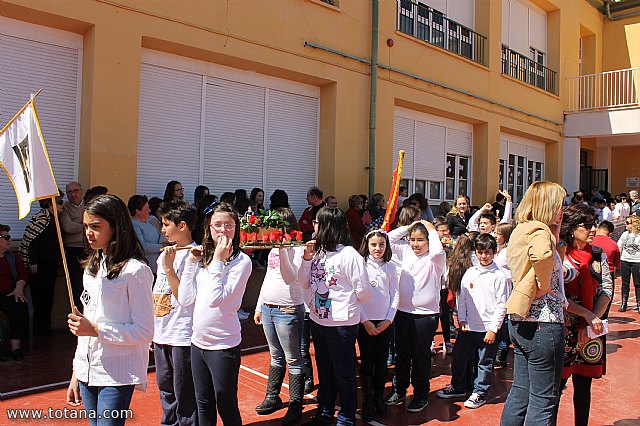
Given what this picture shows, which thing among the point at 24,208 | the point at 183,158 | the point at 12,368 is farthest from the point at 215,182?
the point at 24,208

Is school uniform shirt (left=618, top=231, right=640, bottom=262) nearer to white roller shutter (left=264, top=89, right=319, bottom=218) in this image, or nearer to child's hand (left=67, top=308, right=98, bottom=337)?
white roller shutter (left=264, top=89, right=319, bottom=218)

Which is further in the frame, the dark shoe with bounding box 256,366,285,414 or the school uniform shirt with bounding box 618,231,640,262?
the school uniform shirt with bounding box 618,231,640,262

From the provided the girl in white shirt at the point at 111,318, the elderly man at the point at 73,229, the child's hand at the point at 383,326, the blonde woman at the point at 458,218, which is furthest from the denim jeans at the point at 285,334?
the blonde woman at the point at 458,218

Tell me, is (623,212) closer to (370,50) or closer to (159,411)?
(370,50)

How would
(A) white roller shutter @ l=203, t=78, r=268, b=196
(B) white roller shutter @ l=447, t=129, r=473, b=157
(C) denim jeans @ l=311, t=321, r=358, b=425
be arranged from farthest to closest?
(B) white roller shutter @ l=447, t=129, r=473, b=157
(A) white roller shutter @ l=203, t=78, r=268, b=196
(C) denim jeans @ l=311, t=321, r=358, b=425

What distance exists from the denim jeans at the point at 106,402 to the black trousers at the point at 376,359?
244cm

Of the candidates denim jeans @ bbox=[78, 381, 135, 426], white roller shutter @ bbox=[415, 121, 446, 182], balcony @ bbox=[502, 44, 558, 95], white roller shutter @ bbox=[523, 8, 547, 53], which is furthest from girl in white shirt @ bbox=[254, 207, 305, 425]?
white roller shutter @ bbox=[523, 8, 547, 53]

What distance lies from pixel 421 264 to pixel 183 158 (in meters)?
5.28

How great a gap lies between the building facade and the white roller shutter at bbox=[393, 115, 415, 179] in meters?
0.06

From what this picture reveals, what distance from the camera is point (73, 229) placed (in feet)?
23.0

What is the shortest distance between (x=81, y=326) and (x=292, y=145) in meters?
8.46

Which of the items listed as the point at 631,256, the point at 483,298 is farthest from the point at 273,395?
the point at 631,256

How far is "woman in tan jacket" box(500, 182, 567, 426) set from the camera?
346cm

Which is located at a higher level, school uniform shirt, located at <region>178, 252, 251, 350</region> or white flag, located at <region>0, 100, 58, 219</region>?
white flag, located at <region>0, 100, 58, 219</region>
